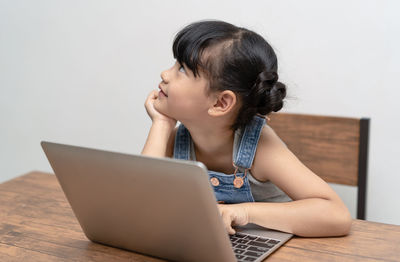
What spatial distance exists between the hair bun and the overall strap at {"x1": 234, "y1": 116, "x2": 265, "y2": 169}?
1.7 inches

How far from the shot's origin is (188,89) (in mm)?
1065

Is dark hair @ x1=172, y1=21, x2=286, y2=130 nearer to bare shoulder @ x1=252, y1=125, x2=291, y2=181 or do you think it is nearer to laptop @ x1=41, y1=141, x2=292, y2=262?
bare shoulder @ x1=252, y1=125, x2=291, y2=181

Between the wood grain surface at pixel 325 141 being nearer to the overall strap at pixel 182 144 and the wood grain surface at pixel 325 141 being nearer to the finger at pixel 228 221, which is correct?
the overall strap at pixel 182 144

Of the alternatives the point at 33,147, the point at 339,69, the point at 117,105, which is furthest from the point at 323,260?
the point at 33,147

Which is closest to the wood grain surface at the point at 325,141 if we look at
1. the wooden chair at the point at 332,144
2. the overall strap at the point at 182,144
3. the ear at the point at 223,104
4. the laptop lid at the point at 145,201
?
the wooden chair at the point at 332,144

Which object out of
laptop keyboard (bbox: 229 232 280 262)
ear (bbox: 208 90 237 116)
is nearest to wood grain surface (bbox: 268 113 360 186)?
ear (bbox: 208 90 237 116)

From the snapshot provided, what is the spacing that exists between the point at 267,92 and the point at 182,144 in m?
0.27

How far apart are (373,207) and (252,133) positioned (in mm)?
1062

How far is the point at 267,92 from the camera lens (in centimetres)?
105

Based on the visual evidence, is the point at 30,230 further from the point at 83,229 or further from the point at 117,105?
the point at 117,105

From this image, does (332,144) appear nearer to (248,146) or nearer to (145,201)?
(248,146)

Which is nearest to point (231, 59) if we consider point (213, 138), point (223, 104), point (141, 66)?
point (223, 104)

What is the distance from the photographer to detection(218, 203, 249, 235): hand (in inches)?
37.9

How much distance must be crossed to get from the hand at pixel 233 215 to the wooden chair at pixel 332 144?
2.06ft
